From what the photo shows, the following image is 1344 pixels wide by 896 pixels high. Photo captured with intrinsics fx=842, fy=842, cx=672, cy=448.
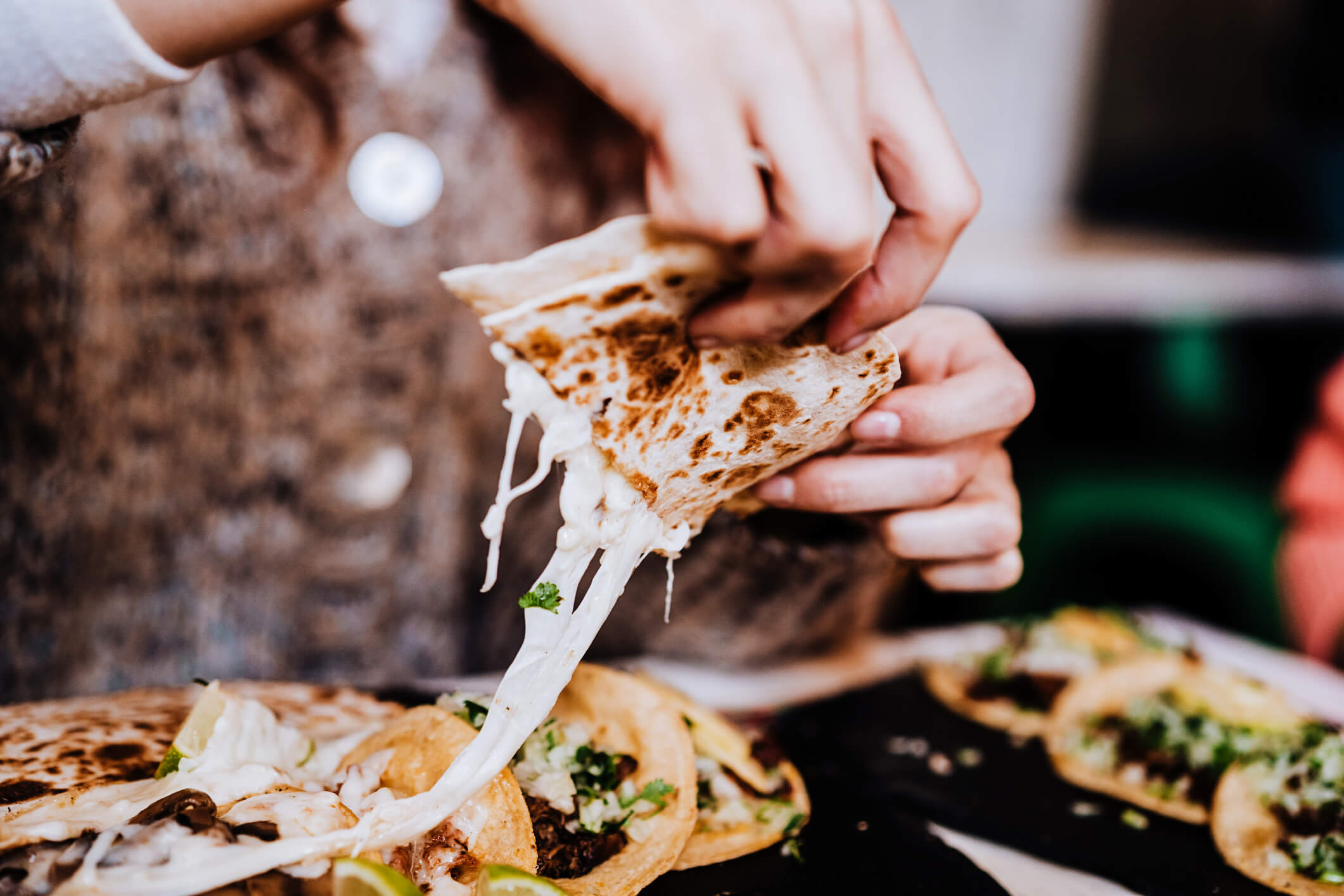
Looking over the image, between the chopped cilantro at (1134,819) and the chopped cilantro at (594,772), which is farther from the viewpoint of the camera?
the chopped cilantro at (1134,819)

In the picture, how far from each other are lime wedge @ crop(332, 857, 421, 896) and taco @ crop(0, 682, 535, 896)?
0.05m

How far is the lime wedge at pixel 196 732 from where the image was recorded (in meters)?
1.26

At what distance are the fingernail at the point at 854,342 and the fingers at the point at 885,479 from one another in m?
0.36

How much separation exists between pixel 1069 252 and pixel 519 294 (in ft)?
13.3

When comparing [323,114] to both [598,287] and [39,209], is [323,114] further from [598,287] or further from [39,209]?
[598,287]

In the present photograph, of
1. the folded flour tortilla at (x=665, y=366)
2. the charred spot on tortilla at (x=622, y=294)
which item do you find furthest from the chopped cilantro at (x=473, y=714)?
the charred spot on tortilla at (x=622, y=294)

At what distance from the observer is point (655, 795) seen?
138 cm

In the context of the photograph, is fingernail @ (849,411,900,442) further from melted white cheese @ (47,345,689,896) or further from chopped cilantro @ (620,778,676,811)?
chopped cilantro @ (620,778,676,811)

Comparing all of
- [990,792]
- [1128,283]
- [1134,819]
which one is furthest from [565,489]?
[1128,283]

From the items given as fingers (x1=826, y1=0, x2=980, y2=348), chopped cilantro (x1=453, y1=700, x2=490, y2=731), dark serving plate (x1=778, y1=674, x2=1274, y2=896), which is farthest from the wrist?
dark serving plate (x1=778, y1=674, x2=1274, y2=896)

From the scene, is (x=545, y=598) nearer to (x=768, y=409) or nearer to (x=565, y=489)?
(x=565, y=489)

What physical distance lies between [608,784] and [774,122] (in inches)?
43.9

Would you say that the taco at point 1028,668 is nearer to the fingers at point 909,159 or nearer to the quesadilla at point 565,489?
the quesadilla at point 565,489

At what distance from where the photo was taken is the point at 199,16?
963 millimetres
